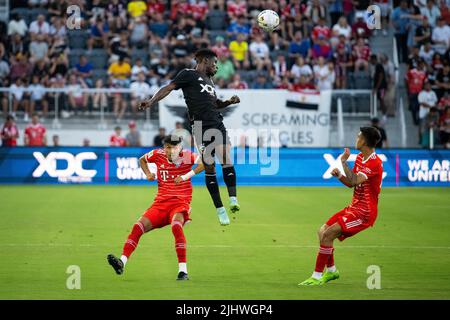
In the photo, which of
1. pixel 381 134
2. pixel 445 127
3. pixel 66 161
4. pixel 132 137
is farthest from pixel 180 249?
pixel 445 127

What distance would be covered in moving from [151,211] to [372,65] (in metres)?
19.4

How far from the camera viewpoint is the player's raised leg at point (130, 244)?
1240 cm

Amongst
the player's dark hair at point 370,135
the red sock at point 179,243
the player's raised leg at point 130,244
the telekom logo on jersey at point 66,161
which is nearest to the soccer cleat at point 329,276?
the player's dark hair at point 370,135

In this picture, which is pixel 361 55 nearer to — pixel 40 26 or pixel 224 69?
pixel 224 69

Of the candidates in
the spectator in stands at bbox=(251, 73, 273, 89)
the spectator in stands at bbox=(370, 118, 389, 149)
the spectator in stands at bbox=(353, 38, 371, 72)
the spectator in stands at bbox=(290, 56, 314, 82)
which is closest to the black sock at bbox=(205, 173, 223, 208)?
the spectator in stands at bbox=(370, 118, 389, 149)

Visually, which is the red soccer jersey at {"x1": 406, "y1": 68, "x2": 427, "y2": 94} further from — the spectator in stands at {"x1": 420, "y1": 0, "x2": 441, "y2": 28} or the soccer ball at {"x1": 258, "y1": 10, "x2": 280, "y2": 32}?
the soccer ball at {"x1": 258, "y1": 10, "x2": 280, "y2": 32}

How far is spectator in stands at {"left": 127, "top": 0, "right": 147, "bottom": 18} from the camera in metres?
34.0

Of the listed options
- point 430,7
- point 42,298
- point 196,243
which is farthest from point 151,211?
point 430,7

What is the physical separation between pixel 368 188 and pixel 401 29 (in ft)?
71.8

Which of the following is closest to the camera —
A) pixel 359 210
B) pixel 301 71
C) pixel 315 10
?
pixel 359 210

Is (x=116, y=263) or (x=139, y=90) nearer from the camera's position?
(x=116, y=263)

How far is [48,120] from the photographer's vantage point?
→ 30.4 m

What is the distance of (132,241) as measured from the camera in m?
12.9

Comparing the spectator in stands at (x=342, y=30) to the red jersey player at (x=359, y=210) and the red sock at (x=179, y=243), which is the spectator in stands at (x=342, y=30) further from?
the red sock at (x=179, y=243)
